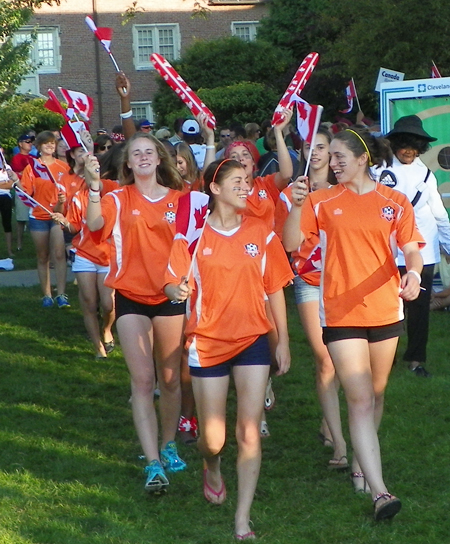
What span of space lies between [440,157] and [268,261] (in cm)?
682

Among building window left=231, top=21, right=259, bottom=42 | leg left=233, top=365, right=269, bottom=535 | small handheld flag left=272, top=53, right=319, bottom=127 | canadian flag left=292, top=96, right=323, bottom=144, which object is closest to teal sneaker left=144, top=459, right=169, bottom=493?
leg left=233, top=365, right=269, bottom=535

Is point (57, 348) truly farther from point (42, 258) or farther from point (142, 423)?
point (142, 423)

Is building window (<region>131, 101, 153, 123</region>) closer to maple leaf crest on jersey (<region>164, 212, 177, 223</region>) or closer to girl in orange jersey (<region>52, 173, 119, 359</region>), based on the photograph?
girl in orange jersey (<region>52, 173, 119, 359</region>)

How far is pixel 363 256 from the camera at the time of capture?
206 inches

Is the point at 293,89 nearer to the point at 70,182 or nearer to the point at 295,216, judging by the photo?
the point at 295,216

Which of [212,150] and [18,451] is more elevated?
[212,150]

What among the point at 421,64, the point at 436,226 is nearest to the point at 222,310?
the point at 436,226

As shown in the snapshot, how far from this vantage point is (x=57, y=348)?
32.6 feet

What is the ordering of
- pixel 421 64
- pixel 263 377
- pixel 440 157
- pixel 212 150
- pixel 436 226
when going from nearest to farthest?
1. pixel 263 377
2. pixel 212 150
3. pixel 436 226
4. pixel 440 157
5. pixel 421 64

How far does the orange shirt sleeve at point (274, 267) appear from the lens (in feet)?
17.3

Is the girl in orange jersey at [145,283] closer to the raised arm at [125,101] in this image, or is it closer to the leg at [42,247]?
the raised arm at [125,101]

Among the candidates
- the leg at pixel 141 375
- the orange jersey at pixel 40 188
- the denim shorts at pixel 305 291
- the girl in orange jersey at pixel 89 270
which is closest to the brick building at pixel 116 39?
the orange jersey at pixel 40 188

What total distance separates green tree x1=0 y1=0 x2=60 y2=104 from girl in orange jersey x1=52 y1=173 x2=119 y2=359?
27.6ft

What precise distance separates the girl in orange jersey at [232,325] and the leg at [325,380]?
0.95 metres
